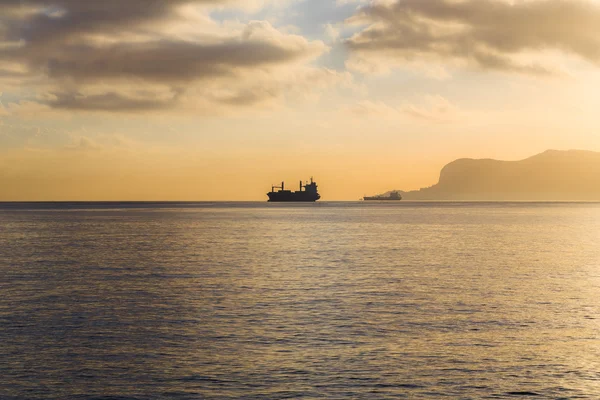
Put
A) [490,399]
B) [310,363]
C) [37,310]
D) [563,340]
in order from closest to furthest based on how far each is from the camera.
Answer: [490,399], [310,363], [563,340], [37,310]

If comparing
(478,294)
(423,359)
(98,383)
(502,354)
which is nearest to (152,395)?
(98,383)

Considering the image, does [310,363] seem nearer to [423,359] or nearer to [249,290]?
[423,359]

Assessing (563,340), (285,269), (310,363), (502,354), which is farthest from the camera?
(285,269)

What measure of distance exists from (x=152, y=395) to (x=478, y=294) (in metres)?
24.9

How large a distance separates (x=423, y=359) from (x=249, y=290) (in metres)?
18.5

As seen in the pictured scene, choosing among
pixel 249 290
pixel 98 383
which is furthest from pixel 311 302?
pixel 98 383

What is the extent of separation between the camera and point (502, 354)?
2294 centimetres

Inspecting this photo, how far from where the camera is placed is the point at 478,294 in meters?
37.8

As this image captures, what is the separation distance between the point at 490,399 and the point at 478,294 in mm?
20570

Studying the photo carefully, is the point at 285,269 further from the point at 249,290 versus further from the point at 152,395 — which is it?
the point at 152,395

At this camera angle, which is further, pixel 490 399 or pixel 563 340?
pixel 563 340

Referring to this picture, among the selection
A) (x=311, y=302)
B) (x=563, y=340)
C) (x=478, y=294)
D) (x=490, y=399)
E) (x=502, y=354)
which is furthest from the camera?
(x=478, y=294)

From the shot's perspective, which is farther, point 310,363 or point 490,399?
point 310,363

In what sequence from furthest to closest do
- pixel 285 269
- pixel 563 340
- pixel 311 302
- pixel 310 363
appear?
pixel 285 269
pixel 311 302
pixel 563 340
pixel 310 363
